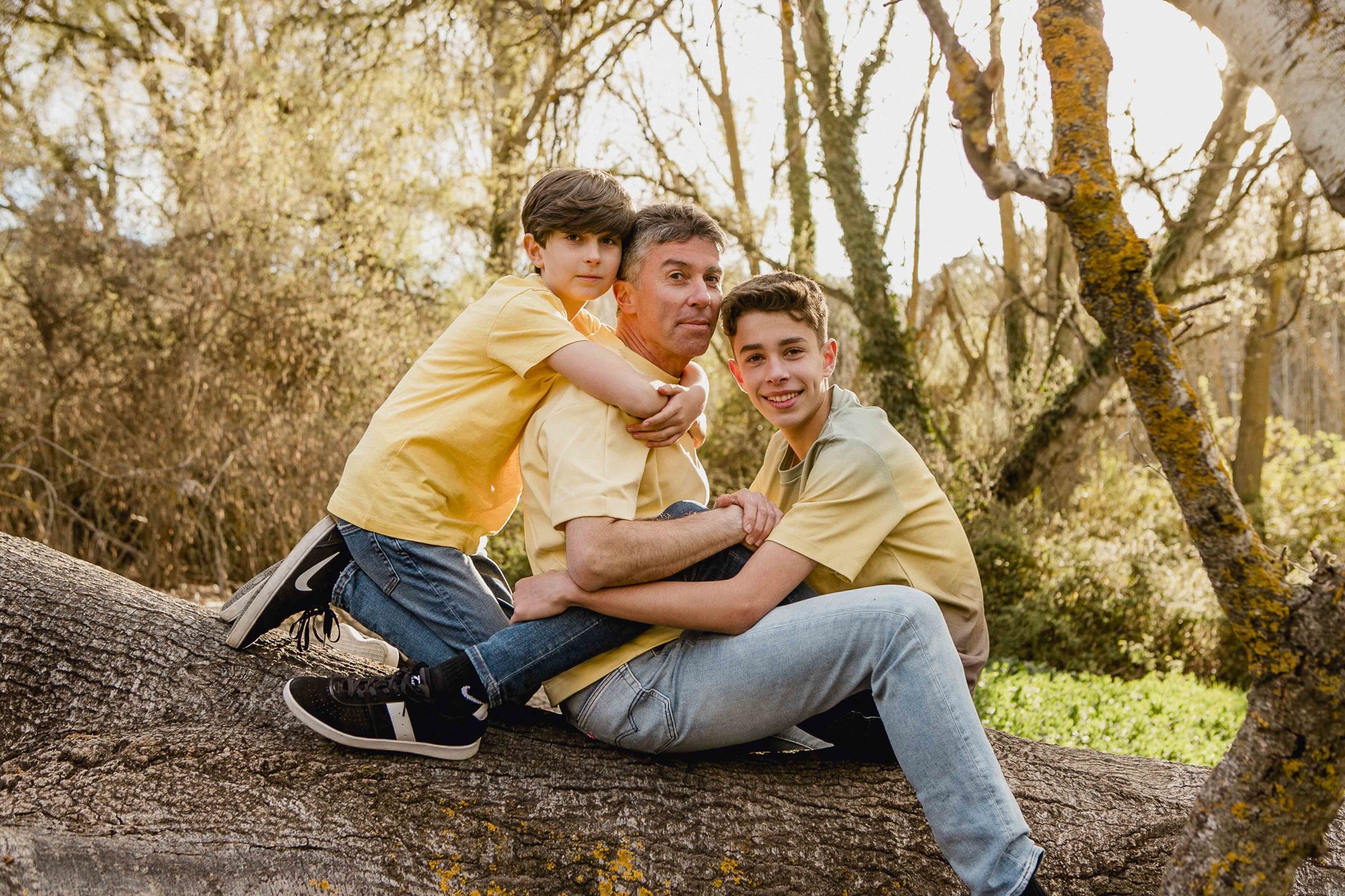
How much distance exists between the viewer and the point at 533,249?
291cm

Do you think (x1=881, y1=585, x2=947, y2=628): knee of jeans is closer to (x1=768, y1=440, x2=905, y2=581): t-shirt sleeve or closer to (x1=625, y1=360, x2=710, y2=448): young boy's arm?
(x1=768, y1=440, x2=905, y2=581): t-shirt sleeve

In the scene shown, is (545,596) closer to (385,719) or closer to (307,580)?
(385,719)

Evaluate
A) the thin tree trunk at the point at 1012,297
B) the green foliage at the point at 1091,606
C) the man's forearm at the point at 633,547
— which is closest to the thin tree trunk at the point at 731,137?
the thin tree trunk at the point at 1012,297

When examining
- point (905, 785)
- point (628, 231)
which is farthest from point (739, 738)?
point (628, 231)

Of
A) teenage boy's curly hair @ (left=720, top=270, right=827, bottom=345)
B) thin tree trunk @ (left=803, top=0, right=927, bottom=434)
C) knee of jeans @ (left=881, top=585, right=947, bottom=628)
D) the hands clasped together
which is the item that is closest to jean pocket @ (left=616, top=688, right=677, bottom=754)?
the hands clasped together

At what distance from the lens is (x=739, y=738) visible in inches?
95.9

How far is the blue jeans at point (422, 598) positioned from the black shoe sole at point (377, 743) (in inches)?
9.8

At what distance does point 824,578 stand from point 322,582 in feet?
4.45

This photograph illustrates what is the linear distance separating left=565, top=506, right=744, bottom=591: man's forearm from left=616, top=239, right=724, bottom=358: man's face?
0.61 meters

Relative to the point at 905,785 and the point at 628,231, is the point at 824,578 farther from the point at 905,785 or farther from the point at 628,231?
the point at 628,231

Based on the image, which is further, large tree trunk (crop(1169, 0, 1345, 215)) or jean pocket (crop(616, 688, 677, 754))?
jean pocket (crop(616, 688, 677, 754))

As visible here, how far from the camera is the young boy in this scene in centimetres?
258

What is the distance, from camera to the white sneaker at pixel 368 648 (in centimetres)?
328

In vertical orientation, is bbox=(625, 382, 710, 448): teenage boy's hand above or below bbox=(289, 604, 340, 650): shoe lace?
above
